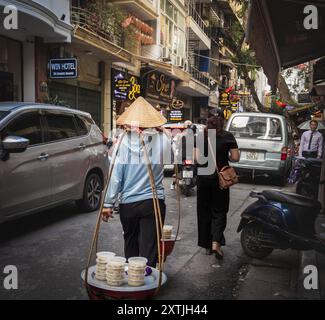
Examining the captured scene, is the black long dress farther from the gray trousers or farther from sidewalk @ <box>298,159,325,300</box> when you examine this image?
the gray trousers

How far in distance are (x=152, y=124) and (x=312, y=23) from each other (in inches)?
75.4

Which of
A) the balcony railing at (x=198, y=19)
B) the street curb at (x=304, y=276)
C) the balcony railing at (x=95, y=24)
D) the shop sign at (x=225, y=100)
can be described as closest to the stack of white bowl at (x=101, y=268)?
the street curb at (x=304, y=276)

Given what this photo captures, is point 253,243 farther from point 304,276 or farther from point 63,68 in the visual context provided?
point 63,68

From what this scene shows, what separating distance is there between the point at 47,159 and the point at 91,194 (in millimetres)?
1662

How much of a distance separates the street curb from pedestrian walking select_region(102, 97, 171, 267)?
1.46m

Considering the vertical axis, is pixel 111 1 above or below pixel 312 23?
above

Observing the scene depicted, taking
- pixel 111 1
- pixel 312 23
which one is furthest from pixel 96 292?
pixel 111 1

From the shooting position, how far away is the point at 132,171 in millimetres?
3910

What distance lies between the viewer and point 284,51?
6.21 m

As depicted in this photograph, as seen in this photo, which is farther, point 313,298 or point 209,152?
point 209,152

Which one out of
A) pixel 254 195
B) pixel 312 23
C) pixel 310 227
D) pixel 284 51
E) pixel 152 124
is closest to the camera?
pixel 152 124

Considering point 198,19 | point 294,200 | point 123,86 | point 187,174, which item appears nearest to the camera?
point 294,200

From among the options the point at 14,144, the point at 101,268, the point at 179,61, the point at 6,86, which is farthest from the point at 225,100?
the point at 101,268
